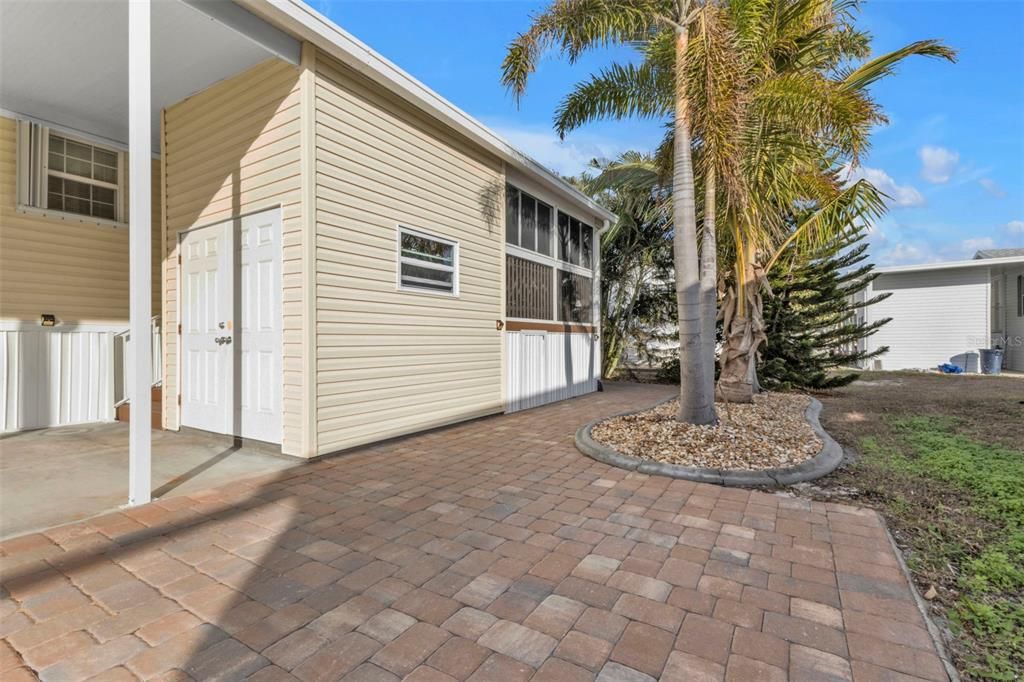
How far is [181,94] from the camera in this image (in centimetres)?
501

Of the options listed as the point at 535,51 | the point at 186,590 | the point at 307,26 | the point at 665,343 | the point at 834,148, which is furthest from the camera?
A: the point at 665,343

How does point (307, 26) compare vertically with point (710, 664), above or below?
above

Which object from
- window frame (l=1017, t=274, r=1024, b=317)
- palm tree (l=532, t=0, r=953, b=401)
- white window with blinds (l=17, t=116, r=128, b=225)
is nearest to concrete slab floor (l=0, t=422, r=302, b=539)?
white window with blinds (l=17, t=116, r=128, b=225)

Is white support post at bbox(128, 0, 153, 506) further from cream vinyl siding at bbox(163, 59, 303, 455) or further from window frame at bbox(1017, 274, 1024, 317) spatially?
window frame at bbox(1017, 274, 1024, 317)

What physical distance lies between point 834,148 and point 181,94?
7.95 meters

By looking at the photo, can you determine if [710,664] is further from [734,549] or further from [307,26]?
[307,26]

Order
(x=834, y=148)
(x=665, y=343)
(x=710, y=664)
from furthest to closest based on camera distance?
(x=665, y=343) < (x=834, y=148) < (x=710, y=664)

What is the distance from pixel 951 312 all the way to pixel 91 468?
841 inches

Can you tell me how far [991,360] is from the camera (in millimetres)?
14219

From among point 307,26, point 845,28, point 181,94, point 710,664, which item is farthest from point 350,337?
point 845,28

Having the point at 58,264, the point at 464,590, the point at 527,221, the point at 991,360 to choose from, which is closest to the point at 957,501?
the point at 464,590

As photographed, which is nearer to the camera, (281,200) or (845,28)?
(281,200)

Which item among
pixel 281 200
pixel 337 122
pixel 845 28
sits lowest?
pixel 281 200

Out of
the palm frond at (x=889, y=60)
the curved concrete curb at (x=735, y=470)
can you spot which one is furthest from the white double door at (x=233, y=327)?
the palm frond at (x=889, y=60)
